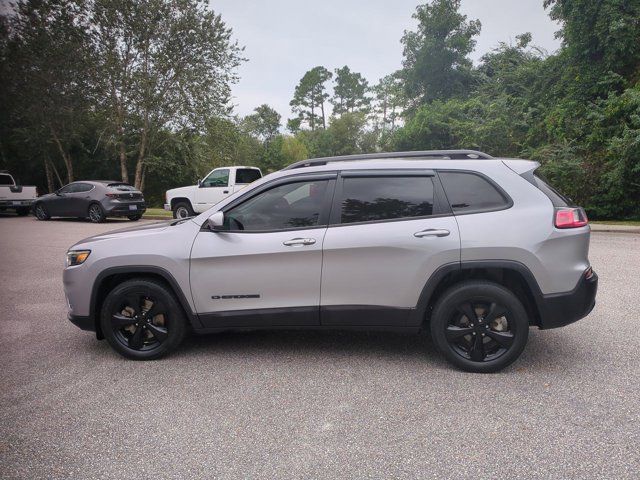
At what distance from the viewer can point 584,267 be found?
143 inches

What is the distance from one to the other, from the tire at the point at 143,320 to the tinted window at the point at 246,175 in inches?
509

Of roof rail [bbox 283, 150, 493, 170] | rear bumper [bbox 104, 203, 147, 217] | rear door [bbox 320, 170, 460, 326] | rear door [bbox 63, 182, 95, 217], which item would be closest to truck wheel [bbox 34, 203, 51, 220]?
rear door [bbox 63, 182, 95, 217]

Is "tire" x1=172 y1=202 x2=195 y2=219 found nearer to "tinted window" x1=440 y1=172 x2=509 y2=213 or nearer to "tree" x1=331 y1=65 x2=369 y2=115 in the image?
"tinted window" x1=440 y1=172 x2=509 y2=213

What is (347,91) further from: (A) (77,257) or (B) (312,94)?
(A) (77,257)

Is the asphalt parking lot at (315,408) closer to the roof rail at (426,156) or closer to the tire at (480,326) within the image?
the tire at (480,326)

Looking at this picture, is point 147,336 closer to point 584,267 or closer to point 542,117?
point 584,267

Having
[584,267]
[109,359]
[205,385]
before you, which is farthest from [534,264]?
[109,359]

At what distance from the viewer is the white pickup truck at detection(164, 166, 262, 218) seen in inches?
656

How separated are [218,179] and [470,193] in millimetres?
14110

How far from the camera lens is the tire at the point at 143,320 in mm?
3998

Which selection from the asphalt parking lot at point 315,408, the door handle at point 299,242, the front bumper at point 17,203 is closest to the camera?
the asphalt parking lot at point 315,408

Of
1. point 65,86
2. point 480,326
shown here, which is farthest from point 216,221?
point 65,86

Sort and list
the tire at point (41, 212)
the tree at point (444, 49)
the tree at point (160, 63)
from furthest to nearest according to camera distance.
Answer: the tree at point (444, 49), the tree at point (160, 63), the tire at point (41, 212)

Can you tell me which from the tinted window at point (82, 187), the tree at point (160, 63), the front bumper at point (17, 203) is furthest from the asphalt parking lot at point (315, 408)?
the tree at point (160, 63)
